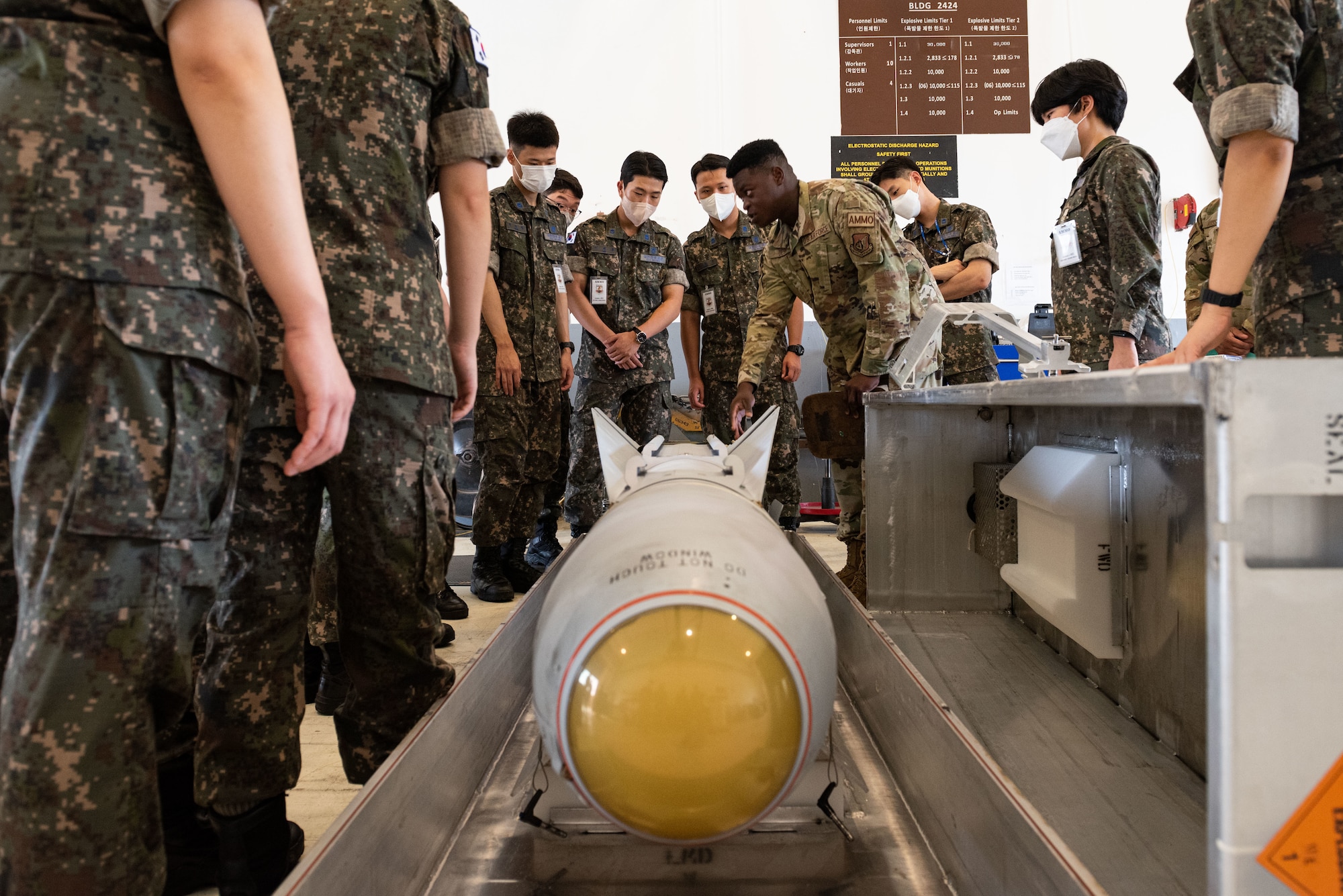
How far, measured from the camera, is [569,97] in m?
4.21

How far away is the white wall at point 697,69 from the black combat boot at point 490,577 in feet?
7.35

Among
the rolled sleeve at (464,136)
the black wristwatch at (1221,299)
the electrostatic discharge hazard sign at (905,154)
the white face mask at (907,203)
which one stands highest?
the electrostatic discharge hazard sign at (905,154)

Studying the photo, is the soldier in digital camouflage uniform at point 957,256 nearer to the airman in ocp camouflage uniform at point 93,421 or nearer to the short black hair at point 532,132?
the short black hair at point 532,132

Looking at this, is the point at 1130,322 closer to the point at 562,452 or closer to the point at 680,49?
the point at 562,452

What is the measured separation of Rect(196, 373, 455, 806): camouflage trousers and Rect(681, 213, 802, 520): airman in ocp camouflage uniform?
240cm

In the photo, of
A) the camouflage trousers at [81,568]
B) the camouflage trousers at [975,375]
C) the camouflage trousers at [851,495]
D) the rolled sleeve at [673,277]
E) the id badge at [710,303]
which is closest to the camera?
the camouflage trousers at [81,568]

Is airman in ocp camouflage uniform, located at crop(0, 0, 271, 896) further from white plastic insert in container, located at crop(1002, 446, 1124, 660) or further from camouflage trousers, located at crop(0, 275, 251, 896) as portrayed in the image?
white plastic insert in container, located at crop(1002, 446, 1124, 660)

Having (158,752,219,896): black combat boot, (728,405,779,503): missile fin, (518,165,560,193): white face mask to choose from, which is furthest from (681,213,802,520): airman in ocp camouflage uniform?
(158,752,219,896): black combat boot

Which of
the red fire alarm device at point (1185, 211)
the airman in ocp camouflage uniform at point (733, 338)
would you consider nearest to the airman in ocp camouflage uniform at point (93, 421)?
the airman in ocp camouflage uniform at point (733, 338)

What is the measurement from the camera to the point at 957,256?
3.13m

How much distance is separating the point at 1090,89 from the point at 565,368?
1804mm

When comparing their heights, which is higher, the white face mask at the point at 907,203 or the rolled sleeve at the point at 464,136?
the white face mask at the point at 907,203

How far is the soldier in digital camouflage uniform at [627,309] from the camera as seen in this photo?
121 inches

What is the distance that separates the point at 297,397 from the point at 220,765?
1.55 ft
